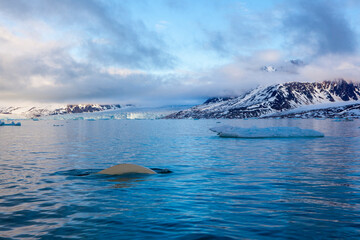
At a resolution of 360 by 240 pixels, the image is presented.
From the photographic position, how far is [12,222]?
10.1 m

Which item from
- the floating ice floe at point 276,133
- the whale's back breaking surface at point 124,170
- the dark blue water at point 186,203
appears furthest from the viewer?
the floating ice floe at point 276,133

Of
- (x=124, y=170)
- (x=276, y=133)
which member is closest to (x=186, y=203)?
(x=124, y=170)

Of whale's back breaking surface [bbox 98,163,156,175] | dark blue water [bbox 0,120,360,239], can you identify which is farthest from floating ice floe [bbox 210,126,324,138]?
whale's back breaking surface [bbox 98,163,156,175]

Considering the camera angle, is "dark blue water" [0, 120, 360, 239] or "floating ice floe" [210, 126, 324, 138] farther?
"floating ice floe" [210, 126, 324, 138]

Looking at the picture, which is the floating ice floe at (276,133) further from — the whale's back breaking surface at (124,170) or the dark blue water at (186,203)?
the whale's back breaking surface at (124,170)

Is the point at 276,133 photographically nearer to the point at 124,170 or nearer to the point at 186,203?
the point at 124,170

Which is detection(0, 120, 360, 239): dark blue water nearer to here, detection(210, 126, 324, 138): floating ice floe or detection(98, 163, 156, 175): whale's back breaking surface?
detection(98, 163, 156, 175): whale's back breaking surface

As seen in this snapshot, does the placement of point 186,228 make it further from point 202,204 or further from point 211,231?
point 202,204

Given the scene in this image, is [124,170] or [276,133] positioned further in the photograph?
[276,133]

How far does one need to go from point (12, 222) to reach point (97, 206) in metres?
2.92

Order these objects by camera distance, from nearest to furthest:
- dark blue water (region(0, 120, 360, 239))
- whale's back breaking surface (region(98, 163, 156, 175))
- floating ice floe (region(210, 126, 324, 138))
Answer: dark blue water (region(0, 120, 360, 239)) → whale's back breaking surface (region(98, 163, 156, 175)) → floating ice floe (region(210, 126, 324, 138))

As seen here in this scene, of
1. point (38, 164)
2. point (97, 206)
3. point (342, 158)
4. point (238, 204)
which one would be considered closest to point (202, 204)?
point (238, 204)

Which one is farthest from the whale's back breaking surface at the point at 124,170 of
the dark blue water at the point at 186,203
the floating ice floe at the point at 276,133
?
the floating ice floe at the point at 276,133

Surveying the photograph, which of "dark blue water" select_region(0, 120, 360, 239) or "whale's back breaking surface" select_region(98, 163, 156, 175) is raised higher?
"whale's back breaking surface" select_region(98, 163, 156, 175)
